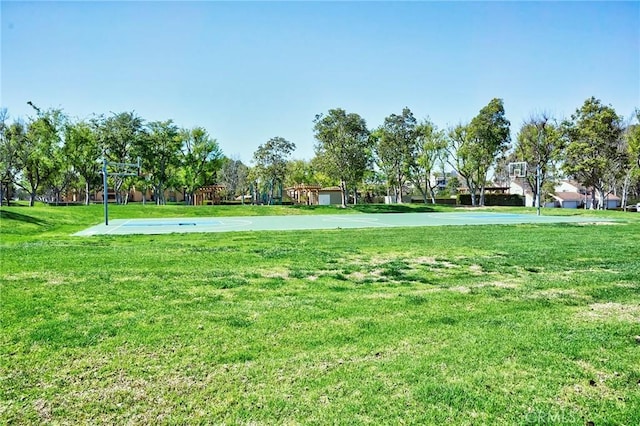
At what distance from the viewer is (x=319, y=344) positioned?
11.7ft

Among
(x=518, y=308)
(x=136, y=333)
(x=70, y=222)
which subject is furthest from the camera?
(x=70, y=222)

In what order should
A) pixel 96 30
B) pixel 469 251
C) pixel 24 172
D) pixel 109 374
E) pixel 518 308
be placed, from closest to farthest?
pixel 109 374 → pixel 518 308 → pixel 469 251 → pixel 96 30 → pixel 24 172

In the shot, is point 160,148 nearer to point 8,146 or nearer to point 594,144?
point 8,146

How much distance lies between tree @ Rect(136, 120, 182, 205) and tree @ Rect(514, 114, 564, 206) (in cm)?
3595

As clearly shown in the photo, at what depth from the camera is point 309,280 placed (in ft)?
20.7

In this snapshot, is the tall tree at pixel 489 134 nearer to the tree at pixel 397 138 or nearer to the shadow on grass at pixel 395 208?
the tree at pixel 397 138

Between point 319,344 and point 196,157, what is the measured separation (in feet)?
149

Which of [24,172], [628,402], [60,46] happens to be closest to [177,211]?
[24,172]

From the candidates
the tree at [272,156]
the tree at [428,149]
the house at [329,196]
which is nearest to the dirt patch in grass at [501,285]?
the tree at [272,156]

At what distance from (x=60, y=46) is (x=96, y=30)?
1.18 metres

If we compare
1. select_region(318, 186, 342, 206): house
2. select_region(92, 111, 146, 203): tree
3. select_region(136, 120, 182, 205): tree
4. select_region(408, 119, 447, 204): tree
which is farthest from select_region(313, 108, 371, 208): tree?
select_region(92, 111, 146, 203): tree

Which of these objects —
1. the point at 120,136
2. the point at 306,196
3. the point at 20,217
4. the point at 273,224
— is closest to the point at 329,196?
the point at 306,196

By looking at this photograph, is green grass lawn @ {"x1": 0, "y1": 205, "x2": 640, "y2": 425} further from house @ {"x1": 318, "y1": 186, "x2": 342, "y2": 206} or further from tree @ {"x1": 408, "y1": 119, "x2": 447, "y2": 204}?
house @ {"x1": 318, "y1": 186, "x2": 342, "y2": 206}

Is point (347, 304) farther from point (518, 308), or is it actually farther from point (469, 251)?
point (469, 251)
